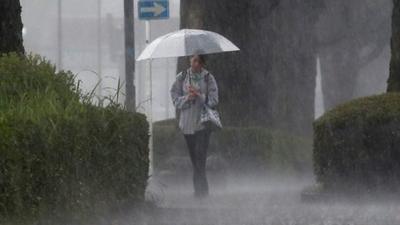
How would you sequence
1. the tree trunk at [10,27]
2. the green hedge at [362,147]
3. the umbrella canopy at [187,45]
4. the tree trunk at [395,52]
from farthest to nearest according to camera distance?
the tree trunk at [395,52], the umbrella canopy at [187,45], the green hedge at [362,147], the tree trunk at [10,27]

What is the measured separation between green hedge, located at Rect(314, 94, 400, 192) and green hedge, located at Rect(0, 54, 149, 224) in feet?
8.89

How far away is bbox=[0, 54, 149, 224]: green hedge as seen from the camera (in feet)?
37.2

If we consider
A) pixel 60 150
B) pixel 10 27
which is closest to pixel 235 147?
pixel 10 27

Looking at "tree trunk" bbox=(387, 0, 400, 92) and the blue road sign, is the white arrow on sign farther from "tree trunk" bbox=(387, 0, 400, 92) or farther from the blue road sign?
"tree trunk" bbox=(387, 0, 400, 92)

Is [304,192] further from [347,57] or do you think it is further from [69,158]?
[347,57]

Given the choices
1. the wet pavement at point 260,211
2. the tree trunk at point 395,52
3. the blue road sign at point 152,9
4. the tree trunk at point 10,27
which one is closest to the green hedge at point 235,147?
the blue road sign at point 152,9

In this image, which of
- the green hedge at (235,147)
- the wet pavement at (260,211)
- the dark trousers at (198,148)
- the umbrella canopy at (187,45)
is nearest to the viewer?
the wet pavement at (260,211)

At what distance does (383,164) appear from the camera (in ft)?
56.9

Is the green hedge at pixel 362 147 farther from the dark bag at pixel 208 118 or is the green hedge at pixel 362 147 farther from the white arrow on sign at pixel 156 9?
the white arrow on sign at pixel 156 9

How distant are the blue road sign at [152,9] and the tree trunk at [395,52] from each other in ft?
13.9

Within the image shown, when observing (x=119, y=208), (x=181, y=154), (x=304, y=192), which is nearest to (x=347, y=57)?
(x=181, y=154)

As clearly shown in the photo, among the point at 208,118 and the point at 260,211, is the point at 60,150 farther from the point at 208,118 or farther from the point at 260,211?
the point at 208,118

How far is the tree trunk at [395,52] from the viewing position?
19547mm

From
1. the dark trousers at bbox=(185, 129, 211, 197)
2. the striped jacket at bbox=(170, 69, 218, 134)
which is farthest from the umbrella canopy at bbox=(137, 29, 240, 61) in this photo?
the dark trousers at bbox=(185, 129, 211, 197)
